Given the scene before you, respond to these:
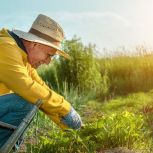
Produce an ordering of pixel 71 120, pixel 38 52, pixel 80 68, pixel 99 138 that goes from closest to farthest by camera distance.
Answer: pixel 71 120 < pixel 38 52 < pixel 99 138 < pixel 80 68

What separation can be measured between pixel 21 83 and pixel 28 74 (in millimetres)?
288

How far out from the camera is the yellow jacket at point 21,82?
180 inches

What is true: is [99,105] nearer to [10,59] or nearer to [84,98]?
[84,98]

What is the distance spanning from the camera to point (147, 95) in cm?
1212

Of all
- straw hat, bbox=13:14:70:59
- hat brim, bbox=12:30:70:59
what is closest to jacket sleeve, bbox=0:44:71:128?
hat brim, bbox=12:30:70:59

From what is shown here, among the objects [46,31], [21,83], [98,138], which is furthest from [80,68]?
[21,83]

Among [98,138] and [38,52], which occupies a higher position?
[38,52]

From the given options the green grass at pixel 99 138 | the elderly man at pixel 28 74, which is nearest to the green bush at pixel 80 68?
the green grass at pixel 99 138

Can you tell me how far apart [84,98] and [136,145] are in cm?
573

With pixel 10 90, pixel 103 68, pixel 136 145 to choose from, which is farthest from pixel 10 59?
pixel 103 68

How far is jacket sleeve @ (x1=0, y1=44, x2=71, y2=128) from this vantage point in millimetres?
4559

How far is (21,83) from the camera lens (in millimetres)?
4555

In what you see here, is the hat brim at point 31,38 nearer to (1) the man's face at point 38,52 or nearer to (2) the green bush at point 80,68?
(1) the man's face at point 38,52

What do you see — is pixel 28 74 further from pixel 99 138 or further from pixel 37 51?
pixel 99 138
